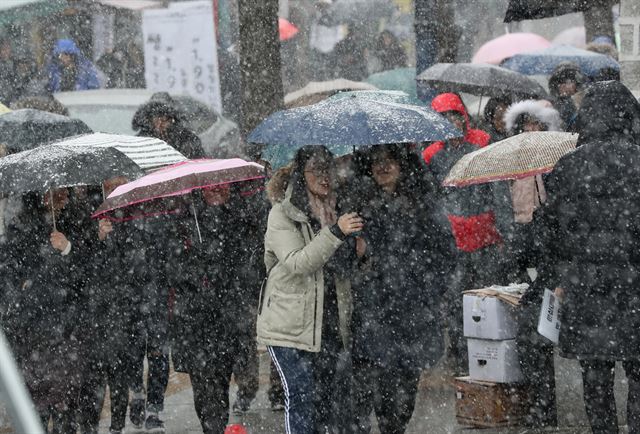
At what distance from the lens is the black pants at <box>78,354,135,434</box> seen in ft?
22.5

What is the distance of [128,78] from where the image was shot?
18156mm

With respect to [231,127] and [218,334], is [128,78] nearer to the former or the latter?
[231,127]

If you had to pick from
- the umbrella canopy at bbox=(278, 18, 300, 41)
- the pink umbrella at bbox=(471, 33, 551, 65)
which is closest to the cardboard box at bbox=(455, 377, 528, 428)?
the pink umbrella at bbox=(471, 33, 551, 65)

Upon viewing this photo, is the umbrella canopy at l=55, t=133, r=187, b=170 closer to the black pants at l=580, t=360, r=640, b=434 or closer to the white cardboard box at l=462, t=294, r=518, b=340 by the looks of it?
the white cardboard box at l=462, t=294, r=518, b=340

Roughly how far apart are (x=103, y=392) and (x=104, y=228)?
3.20ft

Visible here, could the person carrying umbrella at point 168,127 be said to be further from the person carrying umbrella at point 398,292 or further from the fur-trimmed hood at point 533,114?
the person carrying umbrella at point 398,292

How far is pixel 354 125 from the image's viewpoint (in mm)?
6293

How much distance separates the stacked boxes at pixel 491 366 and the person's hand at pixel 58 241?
253cm

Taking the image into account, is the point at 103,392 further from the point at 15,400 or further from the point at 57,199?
the point at 15,400

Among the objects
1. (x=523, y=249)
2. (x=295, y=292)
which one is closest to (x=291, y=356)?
(x=295, y=292)

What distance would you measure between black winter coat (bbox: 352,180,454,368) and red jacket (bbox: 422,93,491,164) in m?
3.07

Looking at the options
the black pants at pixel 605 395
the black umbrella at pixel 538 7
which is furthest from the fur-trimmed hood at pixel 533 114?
the black pants at pixel 605 395

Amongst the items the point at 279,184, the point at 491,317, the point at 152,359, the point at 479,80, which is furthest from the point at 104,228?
the point at 479,80

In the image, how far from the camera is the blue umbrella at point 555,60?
44.3ft
